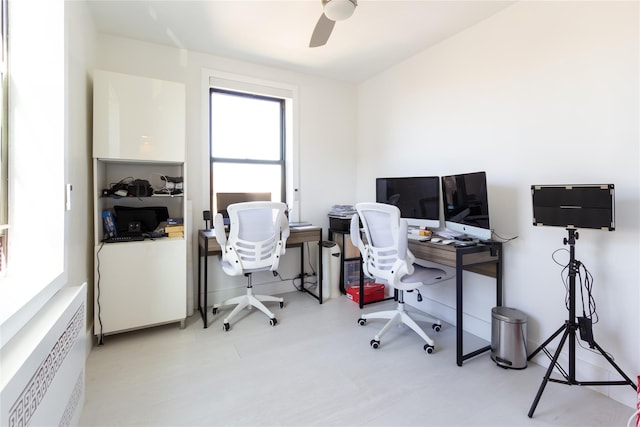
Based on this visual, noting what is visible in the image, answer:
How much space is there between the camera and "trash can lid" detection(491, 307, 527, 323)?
82.0 inches

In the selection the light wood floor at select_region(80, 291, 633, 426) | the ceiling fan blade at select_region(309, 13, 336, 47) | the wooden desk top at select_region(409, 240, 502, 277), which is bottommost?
the light wood floor at select_region(80, 291, 633, 426)

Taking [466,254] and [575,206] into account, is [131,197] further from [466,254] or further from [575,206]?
[575,206]

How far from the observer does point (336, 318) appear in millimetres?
2922

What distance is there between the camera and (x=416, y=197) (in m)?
2.93

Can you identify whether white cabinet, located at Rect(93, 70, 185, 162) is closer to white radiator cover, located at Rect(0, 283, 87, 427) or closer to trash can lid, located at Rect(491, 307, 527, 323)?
white radiator cover, located at Rect(0, 283, 87, 427)

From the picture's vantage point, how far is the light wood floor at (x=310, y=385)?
1.62m

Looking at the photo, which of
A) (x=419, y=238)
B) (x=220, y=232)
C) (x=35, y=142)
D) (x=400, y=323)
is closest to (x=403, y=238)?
(x=419, y=238)

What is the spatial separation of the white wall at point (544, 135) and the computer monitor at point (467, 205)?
27 centimetres

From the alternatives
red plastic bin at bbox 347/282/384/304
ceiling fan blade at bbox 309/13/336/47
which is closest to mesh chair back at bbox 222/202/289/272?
red plastic bin at bbox 347/282/384/304

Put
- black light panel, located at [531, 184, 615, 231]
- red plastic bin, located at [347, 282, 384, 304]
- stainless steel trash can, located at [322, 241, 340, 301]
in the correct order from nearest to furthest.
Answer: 1. black light panel, located at [531, 184, 615, 231]
2. red plastic bin, located at [347, 282, 384, 304]
3. stainless steel trash can, located at [322, 241, 340, 301]

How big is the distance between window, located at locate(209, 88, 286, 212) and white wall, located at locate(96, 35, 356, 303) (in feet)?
0.68

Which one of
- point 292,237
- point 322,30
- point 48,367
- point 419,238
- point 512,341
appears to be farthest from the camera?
point 292,237

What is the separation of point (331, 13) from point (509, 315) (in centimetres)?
242

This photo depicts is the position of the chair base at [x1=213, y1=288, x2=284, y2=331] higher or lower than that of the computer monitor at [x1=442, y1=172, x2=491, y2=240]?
lower
